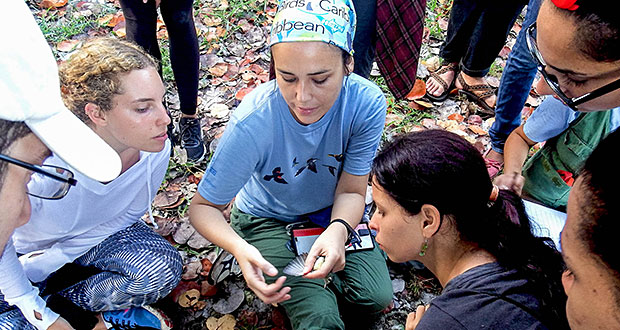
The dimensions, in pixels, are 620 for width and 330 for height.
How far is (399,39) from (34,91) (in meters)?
2.15

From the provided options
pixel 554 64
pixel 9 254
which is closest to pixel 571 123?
pixel 554 64

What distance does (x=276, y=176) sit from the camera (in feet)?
7.08

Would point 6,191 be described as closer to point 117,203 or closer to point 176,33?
point 117,203

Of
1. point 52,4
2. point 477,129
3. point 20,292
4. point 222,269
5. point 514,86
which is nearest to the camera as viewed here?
point 20,292

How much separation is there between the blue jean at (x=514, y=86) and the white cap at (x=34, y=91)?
2.47 meters

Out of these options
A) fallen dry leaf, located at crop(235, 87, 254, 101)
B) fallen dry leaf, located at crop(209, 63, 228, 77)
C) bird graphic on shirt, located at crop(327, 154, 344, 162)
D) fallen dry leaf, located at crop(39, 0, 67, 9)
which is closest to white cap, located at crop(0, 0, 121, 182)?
bird graphic on shirt, located at crop(327, 154, 344, 162)

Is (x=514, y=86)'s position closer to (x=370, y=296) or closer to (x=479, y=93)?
(x=479, y=93)

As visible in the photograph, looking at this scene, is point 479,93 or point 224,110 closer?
point 224,110

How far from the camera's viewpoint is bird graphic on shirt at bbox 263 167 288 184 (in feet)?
7.00

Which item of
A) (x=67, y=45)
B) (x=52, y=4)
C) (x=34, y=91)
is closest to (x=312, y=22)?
(x=34, y=91)

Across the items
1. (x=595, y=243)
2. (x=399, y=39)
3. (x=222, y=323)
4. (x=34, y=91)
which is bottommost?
(x=222, y=323)

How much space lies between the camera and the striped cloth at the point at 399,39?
2.64 metres

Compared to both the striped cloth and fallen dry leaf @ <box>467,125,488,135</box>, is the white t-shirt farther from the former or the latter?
fallen dry leaf @ <box>467,125,488,135</box>

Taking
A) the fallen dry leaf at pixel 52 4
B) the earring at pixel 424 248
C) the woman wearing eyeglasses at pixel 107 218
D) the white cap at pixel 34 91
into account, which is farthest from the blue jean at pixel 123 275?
the fallen dry leaf at pixel 52 4
